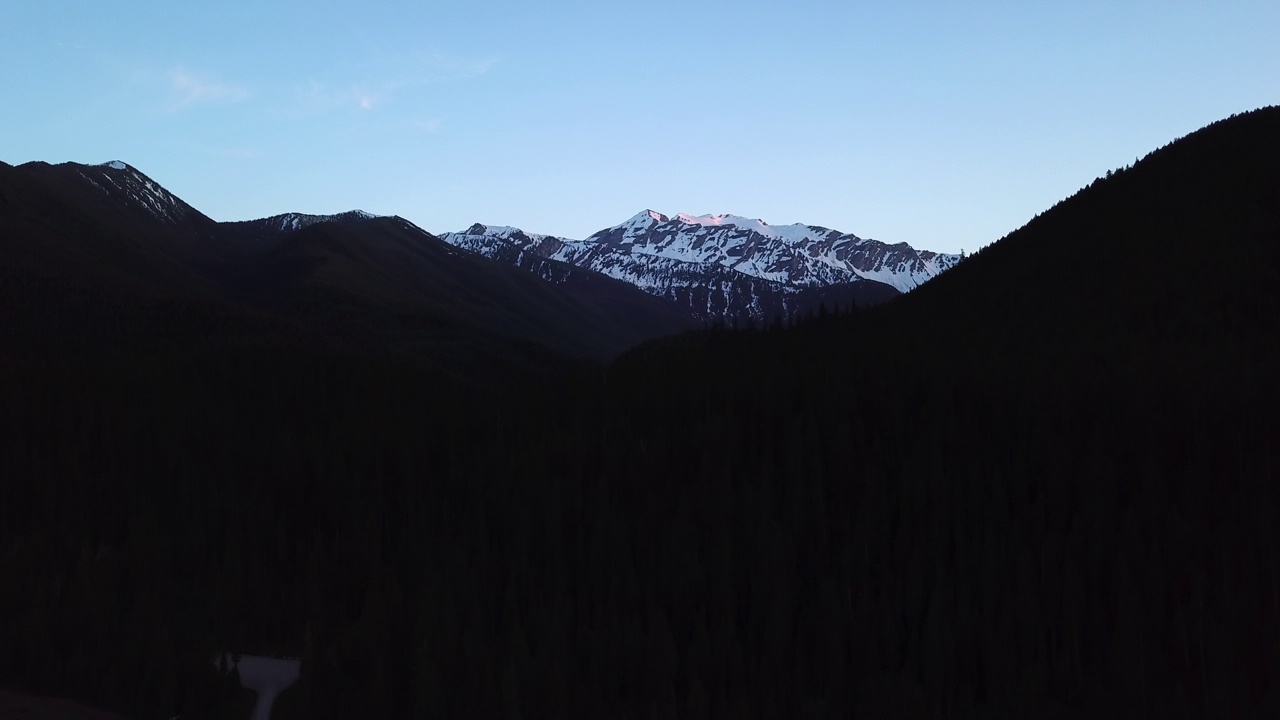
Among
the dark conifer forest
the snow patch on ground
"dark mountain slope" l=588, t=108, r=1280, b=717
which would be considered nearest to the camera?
"dark mountain slope" l=588, t=108, r=1280, b=717

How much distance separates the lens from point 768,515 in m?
78.8

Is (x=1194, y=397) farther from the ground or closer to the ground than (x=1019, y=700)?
farther from the ground

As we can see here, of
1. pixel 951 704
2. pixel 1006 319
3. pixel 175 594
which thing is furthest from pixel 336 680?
pixel 1006 319

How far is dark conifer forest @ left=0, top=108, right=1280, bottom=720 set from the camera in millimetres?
63844

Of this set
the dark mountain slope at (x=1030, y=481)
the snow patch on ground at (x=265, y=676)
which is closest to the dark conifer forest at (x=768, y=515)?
the dark mountain slope at (x=1030, y=481)

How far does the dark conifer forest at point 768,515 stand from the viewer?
209ft

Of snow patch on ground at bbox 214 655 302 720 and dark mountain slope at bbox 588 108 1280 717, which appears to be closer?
dark mountain slope at bbox 588 108 1280 717

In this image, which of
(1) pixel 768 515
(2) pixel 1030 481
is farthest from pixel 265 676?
(2) pixel 1030 481

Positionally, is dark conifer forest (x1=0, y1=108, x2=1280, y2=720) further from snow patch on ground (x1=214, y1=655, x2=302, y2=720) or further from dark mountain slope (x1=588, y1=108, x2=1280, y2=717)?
snow patch on ground (x1=214, y1=655, x2=302, y2=720)

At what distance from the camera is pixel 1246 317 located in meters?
83.6

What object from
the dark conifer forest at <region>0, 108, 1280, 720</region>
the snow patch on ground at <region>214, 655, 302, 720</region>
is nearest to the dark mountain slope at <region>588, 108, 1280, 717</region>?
the dark conifer forest at <region>0, 108, 1280, 720</region>

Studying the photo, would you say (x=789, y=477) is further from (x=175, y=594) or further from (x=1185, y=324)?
A: (x=175, y=594)

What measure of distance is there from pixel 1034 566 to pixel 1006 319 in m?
35.2

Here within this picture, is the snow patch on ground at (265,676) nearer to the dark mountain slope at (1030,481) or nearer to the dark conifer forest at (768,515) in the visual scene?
the dark conifer forest at (768,515)
